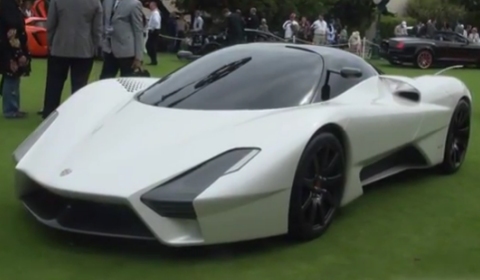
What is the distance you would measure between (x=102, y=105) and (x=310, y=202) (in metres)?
1.68

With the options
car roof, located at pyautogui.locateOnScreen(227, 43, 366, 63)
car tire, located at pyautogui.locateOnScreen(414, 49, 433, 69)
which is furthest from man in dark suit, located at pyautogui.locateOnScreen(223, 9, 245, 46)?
car roof, located at pyautogui.locateOnScreen(227, 43, 366, 63)

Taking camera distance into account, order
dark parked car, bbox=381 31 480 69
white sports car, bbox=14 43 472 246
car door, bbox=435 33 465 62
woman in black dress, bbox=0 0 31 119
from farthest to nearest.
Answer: car door, bbox=435 33 465 62, dark parked car, bbox=381 31 480 69, woman in black dress, bbox=0 0 31 119, white sports car, bbox=14 43 472 246

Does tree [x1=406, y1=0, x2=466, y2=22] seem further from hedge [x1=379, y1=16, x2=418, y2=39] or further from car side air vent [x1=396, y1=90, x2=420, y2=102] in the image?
car side air vent [x1=396, y1=90, x2=420, y2=102]

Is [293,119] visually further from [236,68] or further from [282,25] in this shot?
[282,25]

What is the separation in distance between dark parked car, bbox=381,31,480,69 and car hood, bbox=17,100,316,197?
2235 centimetres

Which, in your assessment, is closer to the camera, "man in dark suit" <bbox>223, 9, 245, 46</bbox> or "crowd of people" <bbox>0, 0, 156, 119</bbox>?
"crowd of people" <bbox>0, 0, 156, 119</bbox>

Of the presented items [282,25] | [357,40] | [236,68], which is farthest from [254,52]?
[282,25]

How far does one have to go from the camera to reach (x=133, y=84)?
22.9ft

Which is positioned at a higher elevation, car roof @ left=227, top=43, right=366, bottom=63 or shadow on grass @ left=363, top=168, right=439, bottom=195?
car roof @ left=227, top=43, right=366, bottom=63

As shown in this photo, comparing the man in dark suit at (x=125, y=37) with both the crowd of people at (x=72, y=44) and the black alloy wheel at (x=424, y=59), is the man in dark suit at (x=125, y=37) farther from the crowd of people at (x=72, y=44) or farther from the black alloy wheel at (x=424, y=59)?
A: the black alloy wheel at (x=424, y=59)

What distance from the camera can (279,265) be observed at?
5.02m

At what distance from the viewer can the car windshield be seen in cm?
586

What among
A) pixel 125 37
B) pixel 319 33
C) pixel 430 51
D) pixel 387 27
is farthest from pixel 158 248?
pixel 387 27

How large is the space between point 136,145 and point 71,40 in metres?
4.75
